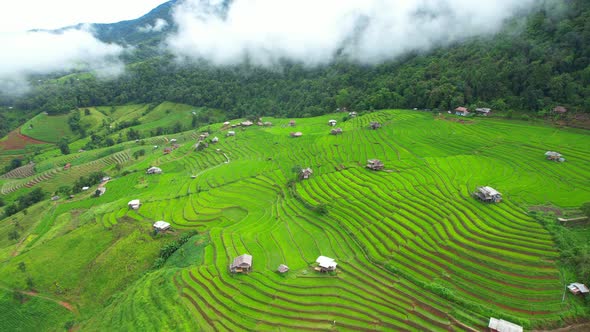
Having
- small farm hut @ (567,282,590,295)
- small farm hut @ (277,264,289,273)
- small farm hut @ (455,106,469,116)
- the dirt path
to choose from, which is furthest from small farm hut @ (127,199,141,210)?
small farm hut @ (455,106,469,116)

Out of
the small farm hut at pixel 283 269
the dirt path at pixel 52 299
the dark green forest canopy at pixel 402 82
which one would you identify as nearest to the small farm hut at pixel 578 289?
the small farm hut at pixel 283 269

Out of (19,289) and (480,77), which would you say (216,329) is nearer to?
(19,289)

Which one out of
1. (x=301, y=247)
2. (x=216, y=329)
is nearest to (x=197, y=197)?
(x=301, y=247)

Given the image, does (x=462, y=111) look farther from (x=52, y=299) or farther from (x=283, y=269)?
(x=52, y=299)

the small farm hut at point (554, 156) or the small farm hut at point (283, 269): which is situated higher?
the small farm hut at point (554, 156)

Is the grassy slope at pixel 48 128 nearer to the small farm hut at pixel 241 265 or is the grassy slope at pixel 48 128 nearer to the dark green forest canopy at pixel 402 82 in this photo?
the dark green forest canopy at pixel 402 82

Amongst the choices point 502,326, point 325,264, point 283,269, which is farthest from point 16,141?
point 502,326
